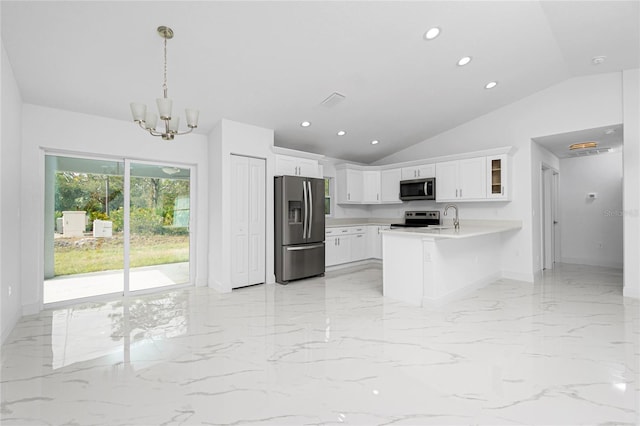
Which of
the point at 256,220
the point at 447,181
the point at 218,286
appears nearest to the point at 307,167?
the point at 256,220

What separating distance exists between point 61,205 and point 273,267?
2.92m

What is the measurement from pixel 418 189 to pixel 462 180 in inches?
31.8

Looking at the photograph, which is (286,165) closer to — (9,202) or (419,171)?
(419,171)

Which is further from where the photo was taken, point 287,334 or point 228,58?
point 228,58

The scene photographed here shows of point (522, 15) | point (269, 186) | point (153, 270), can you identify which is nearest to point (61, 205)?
point (153, 270)

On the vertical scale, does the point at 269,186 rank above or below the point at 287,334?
above

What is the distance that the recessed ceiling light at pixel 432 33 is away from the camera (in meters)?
3.20

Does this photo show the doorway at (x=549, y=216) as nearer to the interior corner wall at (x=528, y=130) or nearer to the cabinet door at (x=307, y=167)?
the interior corner wall at (x=528, y=130)

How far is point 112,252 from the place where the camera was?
14.1 ft

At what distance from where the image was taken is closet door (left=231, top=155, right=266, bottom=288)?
182 inches

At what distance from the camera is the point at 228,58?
Answer: 10.6 ft

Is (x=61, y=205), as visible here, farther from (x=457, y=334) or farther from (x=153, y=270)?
(x=457, y=334)

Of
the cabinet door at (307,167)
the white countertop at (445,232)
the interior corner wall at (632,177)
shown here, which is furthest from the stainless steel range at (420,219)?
the interior corner wall at (632,177)

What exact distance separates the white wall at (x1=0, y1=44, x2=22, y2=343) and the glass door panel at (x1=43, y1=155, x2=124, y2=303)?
18.7 inches
